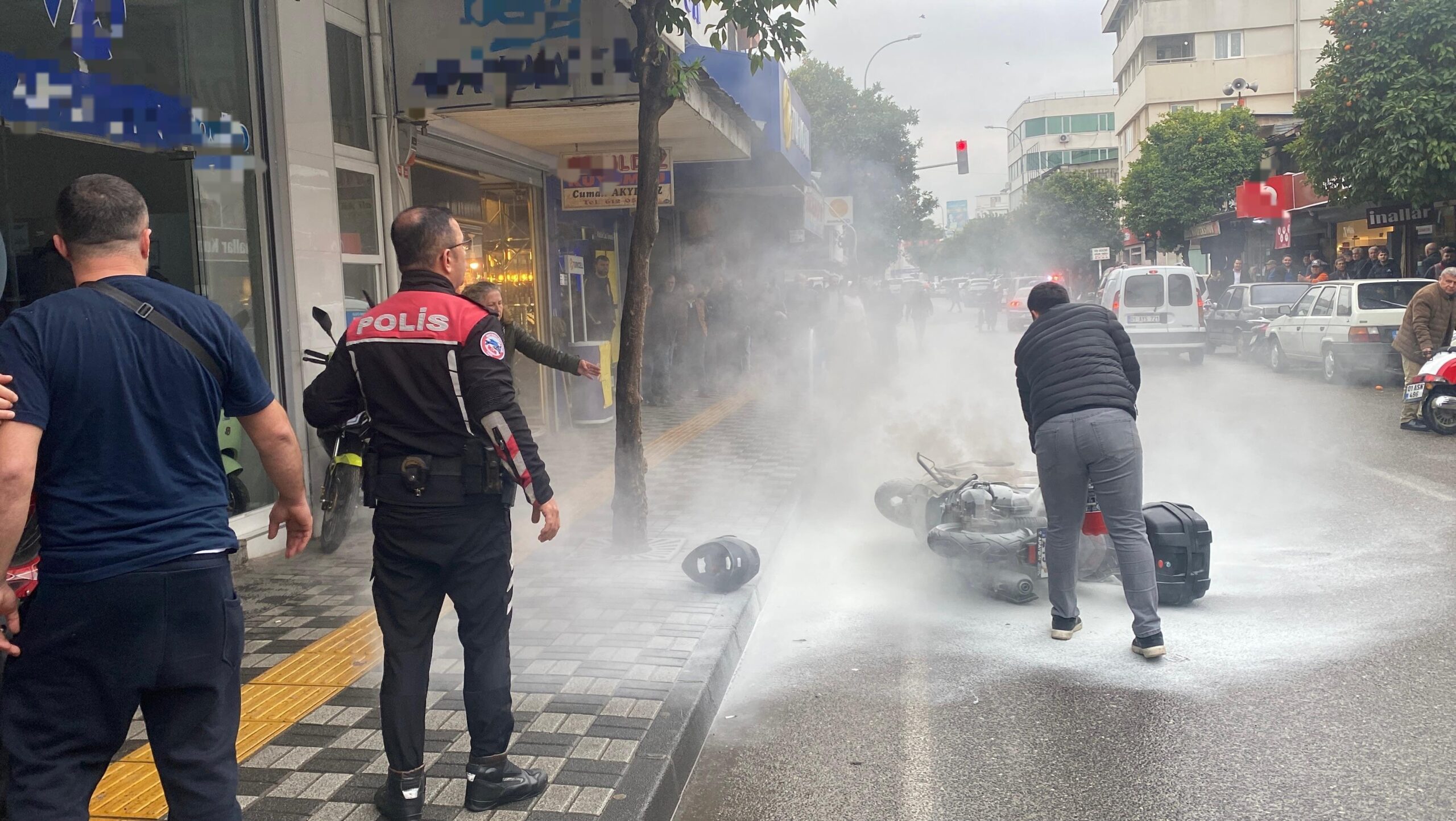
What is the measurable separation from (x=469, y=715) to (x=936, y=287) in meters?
87.2

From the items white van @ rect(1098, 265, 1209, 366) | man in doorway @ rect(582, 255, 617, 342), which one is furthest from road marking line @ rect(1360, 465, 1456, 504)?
white van @ rect(1098, 265, 1209, 366)

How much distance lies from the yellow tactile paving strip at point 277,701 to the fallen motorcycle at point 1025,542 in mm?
2973

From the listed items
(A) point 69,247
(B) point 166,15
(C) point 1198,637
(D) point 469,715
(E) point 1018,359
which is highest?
(B) point 166,15

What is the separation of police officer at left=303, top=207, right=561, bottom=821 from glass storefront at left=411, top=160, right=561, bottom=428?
26.6ft

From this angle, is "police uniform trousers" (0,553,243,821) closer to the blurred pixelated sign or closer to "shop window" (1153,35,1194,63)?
the blurred pixelated sign

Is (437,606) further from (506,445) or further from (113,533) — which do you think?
(113,533)

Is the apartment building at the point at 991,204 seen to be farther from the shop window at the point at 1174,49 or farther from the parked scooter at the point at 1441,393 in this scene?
the parked scooter at the point at 1441,393

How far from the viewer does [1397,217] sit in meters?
24.9

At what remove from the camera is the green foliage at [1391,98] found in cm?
1770

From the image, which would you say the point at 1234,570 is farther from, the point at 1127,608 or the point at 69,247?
the point at 69,247

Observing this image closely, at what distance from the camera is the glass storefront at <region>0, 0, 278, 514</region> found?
5324 mm

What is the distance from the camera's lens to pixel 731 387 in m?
17.6

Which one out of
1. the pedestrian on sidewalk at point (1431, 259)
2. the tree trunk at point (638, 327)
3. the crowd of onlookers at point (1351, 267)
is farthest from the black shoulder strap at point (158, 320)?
the pedestrian on sidewalk at point (1431, 259)

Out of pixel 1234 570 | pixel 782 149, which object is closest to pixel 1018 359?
pixel 1234 570
